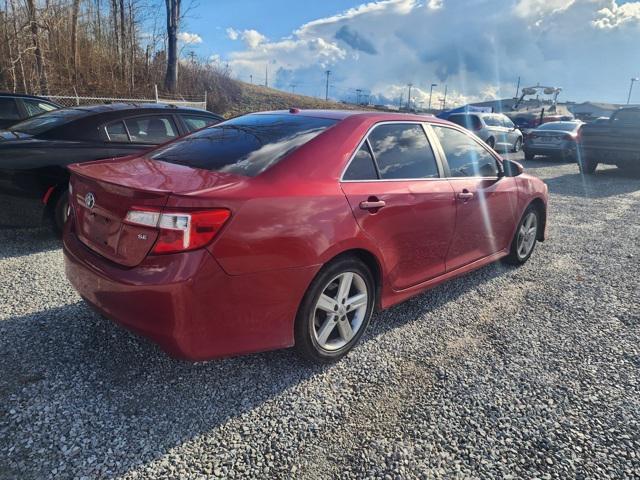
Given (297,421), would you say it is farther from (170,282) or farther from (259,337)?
(170,282)

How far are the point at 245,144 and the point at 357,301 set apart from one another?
1227mm

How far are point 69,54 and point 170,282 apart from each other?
1974 cm

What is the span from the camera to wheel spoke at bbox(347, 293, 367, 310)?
9.39 ft

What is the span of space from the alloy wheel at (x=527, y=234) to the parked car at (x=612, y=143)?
8.67 metres

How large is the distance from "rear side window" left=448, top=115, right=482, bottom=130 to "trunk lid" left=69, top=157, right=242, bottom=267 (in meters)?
14.8

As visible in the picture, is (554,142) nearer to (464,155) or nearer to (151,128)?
(464,155)

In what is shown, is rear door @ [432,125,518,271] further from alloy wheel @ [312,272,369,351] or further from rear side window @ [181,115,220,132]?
rear side window @ [181,115,220,132]

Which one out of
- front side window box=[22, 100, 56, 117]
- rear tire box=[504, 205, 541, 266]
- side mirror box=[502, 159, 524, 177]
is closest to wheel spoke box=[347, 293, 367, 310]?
side mirror box=[502, 159, 524, 177]

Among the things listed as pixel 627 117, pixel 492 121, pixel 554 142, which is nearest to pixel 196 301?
pixel 627 117

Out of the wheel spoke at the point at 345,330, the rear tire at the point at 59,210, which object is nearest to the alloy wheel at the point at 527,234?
the wheel spoke at the point at 345,330

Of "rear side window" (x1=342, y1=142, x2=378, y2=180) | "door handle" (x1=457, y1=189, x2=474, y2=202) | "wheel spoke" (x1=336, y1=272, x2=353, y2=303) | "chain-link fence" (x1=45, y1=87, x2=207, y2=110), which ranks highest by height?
"chain-link fence" (x1=45, y1=87, x2=207, y2=110)

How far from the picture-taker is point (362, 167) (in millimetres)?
2879

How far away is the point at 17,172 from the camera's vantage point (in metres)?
4.34

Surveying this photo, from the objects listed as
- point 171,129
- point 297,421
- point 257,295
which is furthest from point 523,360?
point 171,129
